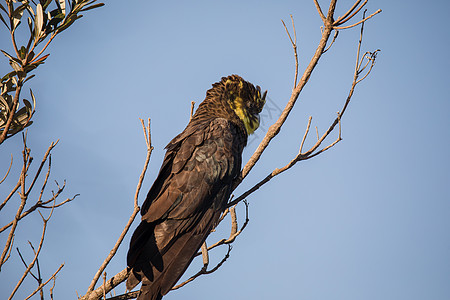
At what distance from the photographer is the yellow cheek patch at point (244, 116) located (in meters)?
5.54

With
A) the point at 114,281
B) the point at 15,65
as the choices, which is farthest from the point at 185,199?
the point at 15,65

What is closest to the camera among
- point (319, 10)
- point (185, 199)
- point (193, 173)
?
point (319, 10)

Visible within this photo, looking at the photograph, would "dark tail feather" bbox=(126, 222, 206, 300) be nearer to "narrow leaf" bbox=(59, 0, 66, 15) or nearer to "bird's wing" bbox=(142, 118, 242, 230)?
"bird's wing" bbox=(142, 118, 242, 230)

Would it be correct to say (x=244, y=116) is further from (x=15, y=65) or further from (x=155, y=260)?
(x=15, y=65)

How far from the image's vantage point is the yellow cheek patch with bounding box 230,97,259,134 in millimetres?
5539

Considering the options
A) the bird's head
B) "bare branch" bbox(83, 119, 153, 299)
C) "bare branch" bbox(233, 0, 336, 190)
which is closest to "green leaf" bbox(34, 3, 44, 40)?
"bare branch" bbox(83, 119, 153, 299)

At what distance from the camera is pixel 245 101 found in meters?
5.62

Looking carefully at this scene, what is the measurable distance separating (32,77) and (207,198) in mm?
2175

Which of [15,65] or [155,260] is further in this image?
[155,260]

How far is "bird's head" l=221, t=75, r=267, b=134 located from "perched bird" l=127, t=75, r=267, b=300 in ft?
0.51

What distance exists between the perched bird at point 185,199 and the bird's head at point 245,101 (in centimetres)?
16

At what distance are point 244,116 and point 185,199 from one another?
5.21 feet

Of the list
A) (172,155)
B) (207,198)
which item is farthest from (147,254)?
(172,155)

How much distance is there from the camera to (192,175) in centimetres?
454
